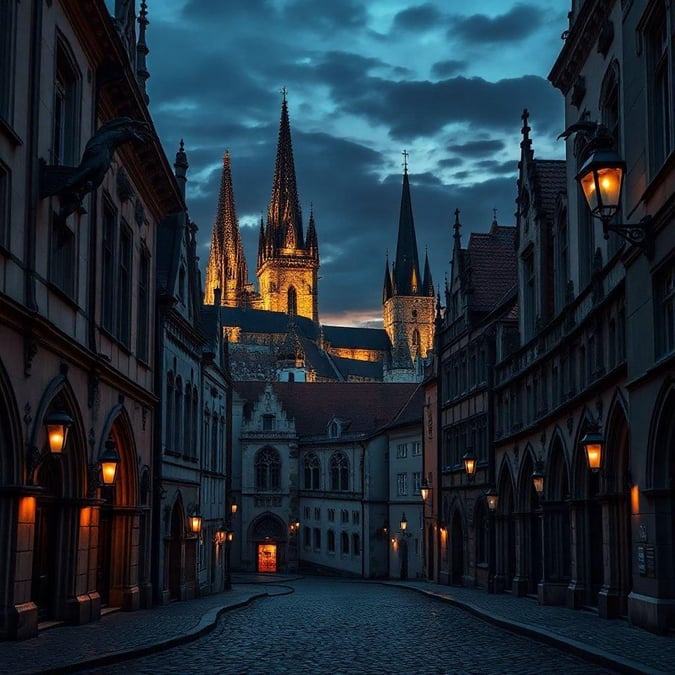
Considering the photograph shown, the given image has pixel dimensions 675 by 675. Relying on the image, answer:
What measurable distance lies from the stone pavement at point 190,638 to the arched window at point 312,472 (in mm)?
59496

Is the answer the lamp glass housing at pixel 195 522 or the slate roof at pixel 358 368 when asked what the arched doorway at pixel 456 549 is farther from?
the slate roof at pixel 358 368

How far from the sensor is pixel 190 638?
19.4 metres

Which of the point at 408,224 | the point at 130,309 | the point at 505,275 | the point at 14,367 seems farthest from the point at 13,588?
the point at 408,224

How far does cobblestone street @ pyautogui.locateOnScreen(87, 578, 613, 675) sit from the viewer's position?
14969mm

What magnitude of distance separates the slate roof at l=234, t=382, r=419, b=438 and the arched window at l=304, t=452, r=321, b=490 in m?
3.02

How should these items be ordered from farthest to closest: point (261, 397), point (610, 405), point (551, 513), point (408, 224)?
point (408, 224) → point (261, 397) → point (551, 513) → point (610, 405)

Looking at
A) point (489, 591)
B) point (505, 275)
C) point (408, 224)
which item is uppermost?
point (408, 224)

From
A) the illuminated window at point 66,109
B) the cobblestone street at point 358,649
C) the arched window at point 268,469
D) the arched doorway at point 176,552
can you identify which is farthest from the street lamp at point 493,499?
the arched window at point 268,469

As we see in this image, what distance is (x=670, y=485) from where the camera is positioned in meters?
17.9

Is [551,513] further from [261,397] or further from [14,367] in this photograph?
[261,397]

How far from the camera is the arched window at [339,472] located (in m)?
82.2

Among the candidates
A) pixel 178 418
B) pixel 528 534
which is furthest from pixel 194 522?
pixel 528 534

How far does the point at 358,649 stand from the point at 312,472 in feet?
231

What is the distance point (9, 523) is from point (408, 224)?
175m
